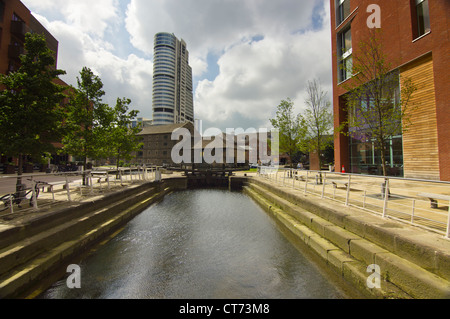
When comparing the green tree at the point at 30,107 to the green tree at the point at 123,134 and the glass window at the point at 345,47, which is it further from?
the glass window at the point at 345,47

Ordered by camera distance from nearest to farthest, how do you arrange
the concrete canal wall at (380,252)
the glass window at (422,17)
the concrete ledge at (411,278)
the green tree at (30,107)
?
the concrete ledge at (411,278) → the concrete canal wall at (380,252) → the green tree at (30,107) → the glass window at (422,17)

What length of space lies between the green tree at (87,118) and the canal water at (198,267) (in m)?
6.79

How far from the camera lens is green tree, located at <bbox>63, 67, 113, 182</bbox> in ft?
40.8

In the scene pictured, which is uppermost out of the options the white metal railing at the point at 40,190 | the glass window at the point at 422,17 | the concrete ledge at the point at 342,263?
the glass window at the point at 422,17

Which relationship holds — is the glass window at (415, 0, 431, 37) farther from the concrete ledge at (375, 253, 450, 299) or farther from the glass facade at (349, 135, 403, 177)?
the concrete ledge at (375, 253, 450, 299)

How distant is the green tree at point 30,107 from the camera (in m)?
7.04

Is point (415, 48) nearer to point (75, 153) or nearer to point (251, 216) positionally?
point (251, 216)

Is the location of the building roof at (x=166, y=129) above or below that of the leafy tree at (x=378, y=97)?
above

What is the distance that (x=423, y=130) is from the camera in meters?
14.2

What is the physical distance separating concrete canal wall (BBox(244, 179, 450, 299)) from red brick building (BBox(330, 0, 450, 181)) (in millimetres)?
8033

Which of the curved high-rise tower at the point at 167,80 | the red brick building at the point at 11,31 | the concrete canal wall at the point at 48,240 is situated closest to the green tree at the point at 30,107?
the concrete canal wall at the point at 48,240

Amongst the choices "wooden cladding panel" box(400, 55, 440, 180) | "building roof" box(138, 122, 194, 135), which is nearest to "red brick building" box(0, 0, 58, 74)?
"wooden cladding panel" box(400, 55, 440, 180)

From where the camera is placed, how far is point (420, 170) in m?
14.4

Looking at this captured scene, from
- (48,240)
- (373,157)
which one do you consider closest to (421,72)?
(373,157)
